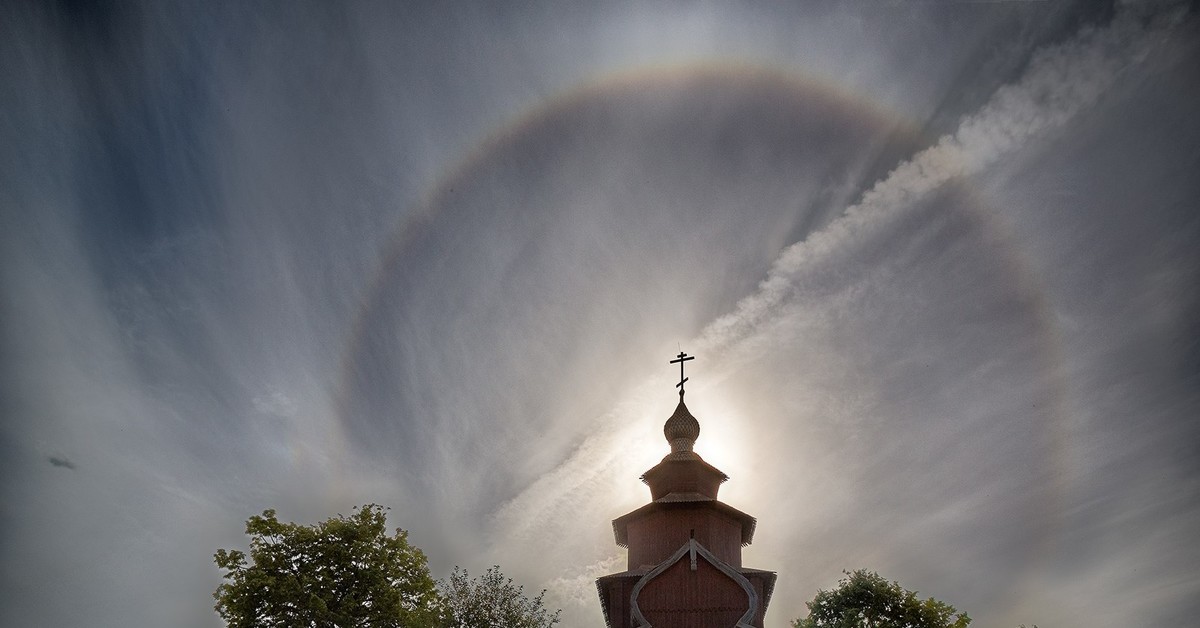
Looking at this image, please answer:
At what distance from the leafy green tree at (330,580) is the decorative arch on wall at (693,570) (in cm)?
988

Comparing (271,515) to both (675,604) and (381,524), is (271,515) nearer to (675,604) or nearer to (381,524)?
(381,524)

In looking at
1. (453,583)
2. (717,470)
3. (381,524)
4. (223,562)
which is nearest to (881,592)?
(717,470)

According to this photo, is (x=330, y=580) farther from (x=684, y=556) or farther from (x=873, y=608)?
(x=873, y=608)

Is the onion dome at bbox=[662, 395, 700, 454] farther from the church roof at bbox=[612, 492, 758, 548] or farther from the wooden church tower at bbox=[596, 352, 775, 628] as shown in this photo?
the church roof at bbox=[612, 492, 758, 548]

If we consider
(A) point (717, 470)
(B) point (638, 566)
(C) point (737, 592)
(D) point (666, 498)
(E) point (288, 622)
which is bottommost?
(E) point (288, 622)

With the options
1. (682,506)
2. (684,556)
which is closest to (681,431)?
(682,506)

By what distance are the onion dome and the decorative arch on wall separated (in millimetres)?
8879

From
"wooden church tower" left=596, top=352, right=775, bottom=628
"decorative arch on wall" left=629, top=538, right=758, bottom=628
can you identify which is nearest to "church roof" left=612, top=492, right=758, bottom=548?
"wooden church tower" left=596, top=352, right=775, bottom=628

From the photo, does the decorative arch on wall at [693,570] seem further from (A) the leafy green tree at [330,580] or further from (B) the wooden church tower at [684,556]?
(A) the leafy green tree at [330,580]

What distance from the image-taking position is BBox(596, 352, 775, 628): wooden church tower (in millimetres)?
30500

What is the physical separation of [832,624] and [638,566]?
53.2 feet

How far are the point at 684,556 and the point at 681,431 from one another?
9.95 m

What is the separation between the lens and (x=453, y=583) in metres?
36.7

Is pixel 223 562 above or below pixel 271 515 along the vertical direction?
below
